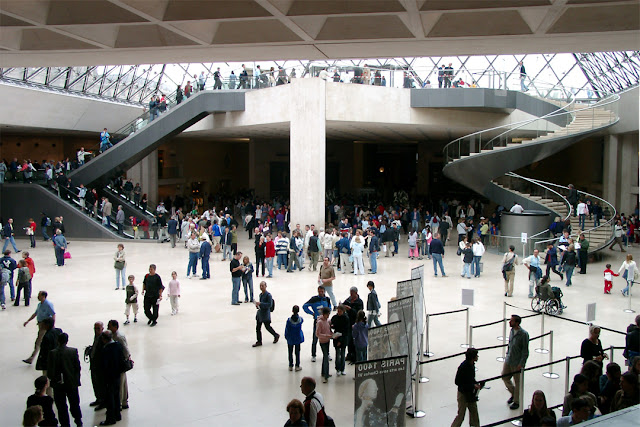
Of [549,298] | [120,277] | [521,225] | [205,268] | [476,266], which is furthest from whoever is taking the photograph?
[521,225]

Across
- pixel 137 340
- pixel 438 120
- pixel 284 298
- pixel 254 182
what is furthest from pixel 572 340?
pixel 254 182

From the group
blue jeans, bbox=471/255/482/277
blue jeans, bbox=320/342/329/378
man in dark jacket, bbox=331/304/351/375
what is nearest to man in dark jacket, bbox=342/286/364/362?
man in dark jacket, bbox=331/304/351/375

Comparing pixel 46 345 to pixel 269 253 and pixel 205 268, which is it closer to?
pixel 205 268

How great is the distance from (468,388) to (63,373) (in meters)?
5.02

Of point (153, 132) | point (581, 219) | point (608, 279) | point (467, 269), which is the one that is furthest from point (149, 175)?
point (608, 279)

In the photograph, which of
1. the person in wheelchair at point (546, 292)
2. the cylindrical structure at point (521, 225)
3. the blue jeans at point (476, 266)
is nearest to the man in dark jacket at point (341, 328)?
the person in wheelchair at point (546, 292)

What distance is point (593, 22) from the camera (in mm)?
9094

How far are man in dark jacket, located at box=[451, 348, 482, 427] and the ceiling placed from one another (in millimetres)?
4639

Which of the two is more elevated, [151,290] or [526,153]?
[526,153]

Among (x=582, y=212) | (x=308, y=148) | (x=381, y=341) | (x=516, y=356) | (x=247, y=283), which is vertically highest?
(x=308, y=148)

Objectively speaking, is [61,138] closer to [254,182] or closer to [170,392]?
[254,182]

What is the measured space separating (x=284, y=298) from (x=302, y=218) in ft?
35.4

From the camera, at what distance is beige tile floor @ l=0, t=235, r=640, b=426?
8.68 m

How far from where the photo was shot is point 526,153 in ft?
84.2
